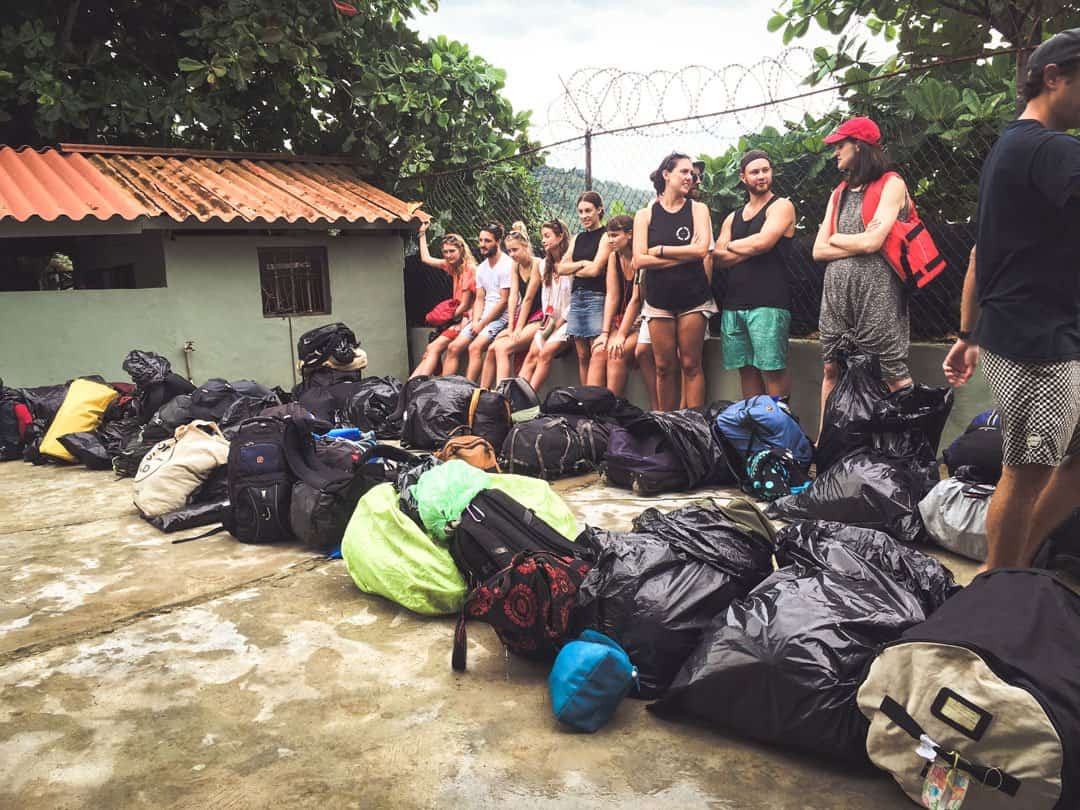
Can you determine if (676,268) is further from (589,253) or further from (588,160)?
(588,160)

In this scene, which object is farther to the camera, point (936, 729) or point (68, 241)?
point (68, 241)

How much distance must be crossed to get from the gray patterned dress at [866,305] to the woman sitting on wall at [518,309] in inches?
132

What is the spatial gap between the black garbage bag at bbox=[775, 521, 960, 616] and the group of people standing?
3.03m

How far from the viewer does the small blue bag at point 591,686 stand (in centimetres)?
272

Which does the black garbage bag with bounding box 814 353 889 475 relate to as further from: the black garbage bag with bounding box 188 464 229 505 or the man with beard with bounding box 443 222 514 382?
the man with beard with bounding box 443 222 514 382

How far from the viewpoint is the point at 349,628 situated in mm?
3623

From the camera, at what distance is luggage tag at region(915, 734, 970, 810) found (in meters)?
2.10

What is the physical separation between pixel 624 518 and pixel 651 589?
200cm

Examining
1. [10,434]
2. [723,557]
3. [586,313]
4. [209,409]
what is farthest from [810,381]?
[10,434]

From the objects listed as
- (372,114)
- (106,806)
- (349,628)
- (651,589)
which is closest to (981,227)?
(651,589)

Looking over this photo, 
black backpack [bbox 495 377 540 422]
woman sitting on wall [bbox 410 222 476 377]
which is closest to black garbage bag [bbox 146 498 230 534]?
black backpack [bbox 495 377 540 422]

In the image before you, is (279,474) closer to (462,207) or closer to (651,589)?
(651,589)

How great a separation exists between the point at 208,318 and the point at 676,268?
560 cm

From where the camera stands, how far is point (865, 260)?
5.41 metres
